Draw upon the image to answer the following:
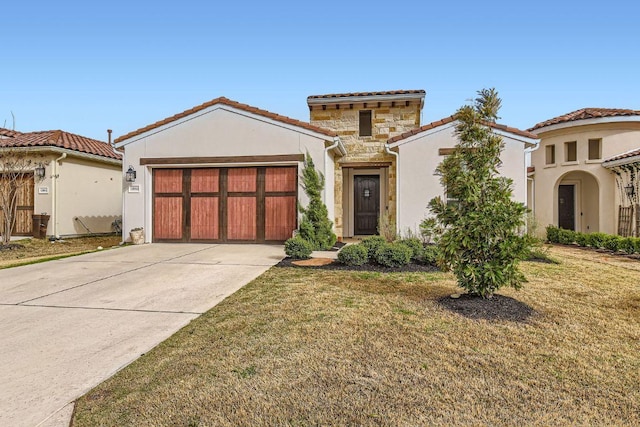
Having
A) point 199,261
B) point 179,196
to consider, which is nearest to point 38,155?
point 179,196

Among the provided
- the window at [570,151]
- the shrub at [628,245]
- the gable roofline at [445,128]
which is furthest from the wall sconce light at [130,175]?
the window at [570,151]

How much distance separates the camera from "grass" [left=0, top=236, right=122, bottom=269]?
8161 mm

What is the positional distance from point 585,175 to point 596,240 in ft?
15.1

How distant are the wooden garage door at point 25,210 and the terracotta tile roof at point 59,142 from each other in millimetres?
1206

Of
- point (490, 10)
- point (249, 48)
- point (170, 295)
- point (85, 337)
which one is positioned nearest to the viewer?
point (85, 337)

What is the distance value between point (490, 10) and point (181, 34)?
9.76m

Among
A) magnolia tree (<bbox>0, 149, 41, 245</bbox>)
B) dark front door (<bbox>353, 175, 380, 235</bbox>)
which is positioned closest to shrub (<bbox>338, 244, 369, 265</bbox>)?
dark front door (<bbox>353, 175, 380, 235</bbox>)

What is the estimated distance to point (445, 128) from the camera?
399 inches

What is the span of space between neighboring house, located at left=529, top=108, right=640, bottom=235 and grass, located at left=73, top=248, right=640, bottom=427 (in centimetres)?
932

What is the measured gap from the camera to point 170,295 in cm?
511

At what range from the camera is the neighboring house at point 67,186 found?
1205cm

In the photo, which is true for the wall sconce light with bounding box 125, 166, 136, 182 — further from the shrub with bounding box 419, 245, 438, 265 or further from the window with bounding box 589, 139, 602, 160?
the window with bounding box 589, 139, 602, 160

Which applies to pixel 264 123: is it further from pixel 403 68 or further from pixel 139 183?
pixel 403 68

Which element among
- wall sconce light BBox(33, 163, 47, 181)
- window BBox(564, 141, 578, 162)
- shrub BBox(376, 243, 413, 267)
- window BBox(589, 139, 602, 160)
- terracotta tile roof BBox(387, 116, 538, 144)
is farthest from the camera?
window BBox(564, 141, 578, 162)
